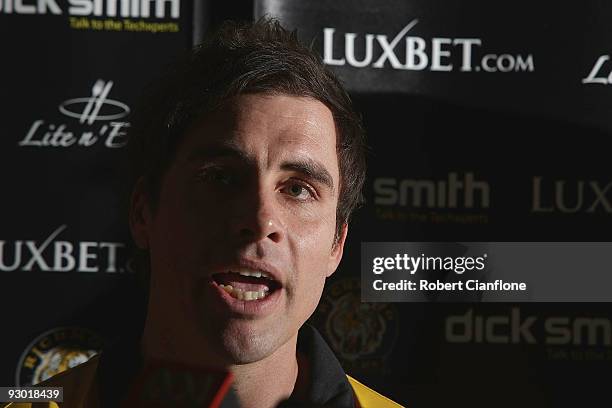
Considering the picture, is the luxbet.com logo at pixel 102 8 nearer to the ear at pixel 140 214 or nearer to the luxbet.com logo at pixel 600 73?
the ear at pixel 140 214

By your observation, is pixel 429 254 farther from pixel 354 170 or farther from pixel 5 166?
pixel 5 166

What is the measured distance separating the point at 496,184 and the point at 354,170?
1.30ft

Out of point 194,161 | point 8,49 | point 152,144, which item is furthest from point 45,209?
point 194,161

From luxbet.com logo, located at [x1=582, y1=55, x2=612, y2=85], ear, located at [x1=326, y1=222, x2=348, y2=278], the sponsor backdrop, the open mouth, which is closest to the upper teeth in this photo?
the open mouth

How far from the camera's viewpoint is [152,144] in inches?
42.2

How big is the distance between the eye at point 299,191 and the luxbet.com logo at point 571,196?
0.62 m

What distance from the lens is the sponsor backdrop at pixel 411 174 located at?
1453 millimetres

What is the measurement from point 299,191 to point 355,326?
1.85ft

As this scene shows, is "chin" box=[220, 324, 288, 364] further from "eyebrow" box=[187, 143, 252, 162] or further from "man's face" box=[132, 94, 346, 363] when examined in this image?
"eyebrow" box=[187, 143, 252, 162]

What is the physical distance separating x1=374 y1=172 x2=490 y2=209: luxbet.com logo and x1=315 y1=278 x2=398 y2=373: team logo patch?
17 centimetres

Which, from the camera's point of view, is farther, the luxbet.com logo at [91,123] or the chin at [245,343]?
the luxbet.com logo at [91,123]

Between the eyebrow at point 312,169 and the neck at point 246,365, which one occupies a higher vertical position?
the eyebrow at point 312,169

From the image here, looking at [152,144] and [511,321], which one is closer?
[152,144]

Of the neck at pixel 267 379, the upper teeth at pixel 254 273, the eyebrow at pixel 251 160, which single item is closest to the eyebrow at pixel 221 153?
the eyebrow at pixel 251 160
